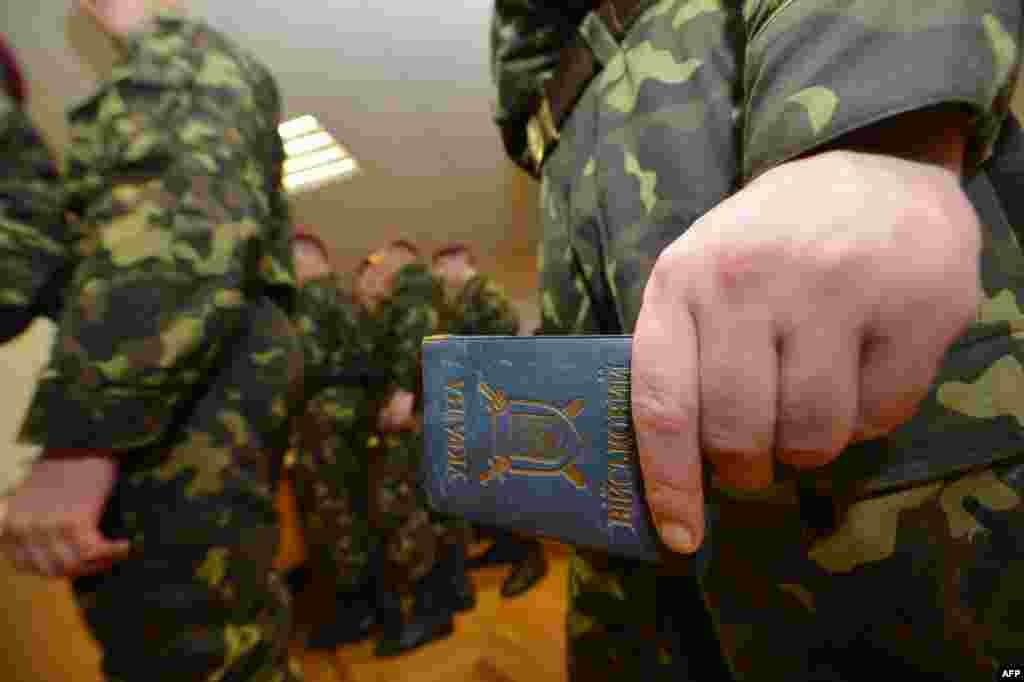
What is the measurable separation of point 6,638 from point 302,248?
1.36 meters

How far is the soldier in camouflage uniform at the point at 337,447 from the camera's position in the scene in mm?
1661

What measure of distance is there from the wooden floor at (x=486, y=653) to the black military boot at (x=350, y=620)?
4cm

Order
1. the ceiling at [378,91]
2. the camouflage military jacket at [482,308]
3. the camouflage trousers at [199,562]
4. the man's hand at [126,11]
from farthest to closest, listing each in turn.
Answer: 1. the camouflage military jacket at [482,308]
2. the ceiling at [378,91]
3. the man's hand at [126,11]
4. the camouflage trousers at [199,562]

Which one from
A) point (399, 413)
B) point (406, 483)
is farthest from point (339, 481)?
point (399, 413)

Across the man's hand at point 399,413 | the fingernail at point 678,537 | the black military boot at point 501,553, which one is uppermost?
the fingernail at point 678,537

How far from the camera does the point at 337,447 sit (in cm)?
170

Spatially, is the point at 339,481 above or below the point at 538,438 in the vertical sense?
below

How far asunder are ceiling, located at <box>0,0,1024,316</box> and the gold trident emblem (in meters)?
0.70

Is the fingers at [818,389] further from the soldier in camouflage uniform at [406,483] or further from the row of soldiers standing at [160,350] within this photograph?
the soldier in camouflage uniform at [406,483]

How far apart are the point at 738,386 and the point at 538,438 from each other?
4.4 inches

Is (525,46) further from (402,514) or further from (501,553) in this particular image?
(501,553)

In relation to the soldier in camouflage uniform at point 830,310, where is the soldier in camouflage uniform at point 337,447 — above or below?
below

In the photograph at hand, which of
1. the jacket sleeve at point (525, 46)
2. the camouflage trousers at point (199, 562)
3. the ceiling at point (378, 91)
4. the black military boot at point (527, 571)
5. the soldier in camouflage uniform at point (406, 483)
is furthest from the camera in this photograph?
the black military boot at point (527, 571)

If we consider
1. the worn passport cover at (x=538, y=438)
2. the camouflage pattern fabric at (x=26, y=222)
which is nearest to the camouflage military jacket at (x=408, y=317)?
the camouflage pattern fabric at (x=26, y=222)
